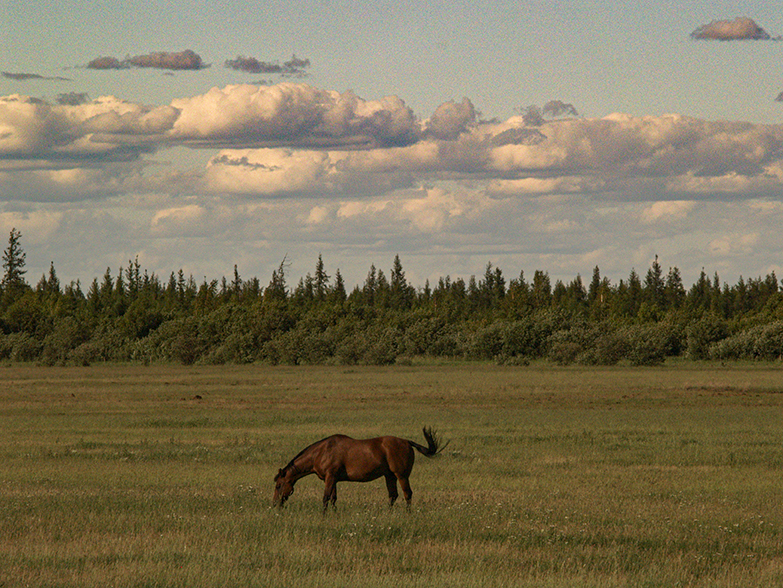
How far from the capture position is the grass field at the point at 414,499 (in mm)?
12703

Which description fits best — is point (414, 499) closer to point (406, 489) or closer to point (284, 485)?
point (406, 489)

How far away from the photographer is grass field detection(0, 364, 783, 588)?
1270cm

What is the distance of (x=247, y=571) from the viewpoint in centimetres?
1240

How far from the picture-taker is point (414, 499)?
716 inches

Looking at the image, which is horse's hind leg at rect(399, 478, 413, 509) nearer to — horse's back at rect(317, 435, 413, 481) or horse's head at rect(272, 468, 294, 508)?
horse's back at rect(317, 435, 413, 481)

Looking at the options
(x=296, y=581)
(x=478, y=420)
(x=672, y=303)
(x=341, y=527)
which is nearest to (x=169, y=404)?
(x=478, y=420)

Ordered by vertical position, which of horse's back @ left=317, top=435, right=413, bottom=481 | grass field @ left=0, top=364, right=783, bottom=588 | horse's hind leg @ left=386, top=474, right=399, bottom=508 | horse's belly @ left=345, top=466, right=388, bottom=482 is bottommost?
grass field @ left=0, top=364, right=783, bottom=588

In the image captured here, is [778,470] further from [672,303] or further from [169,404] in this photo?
[672,303]

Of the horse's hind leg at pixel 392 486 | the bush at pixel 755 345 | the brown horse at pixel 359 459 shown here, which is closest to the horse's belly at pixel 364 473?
the brown horse at pixel 359 459

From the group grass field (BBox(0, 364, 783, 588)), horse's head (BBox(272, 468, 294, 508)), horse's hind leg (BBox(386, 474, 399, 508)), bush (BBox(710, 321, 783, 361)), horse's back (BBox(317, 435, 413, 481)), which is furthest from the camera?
bush (BBox(710, 321, 783, 361))

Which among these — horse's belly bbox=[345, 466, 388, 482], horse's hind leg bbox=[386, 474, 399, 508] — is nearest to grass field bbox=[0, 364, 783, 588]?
horse's hind leg bbox=[386, 474, 399, 508]

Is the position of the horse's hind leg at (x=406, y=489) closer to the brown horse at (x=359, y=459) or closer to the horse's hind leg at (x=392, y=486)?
the brown horse at (x=359, y=459)

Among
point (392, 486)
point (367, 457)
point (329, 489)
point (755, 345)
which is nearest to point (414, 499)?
point (392, 486)

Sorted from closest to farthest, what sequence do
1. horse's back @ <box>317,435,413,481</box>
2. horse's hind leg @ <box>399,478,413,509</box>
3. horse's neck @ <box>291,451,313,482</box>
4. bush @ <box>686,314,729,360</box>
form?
horse's back @ <box>317,435,413,481</box>, horse's hind leg @ <box>399,478,413,509</box>, horse's neck @ <box>291,451,313,482</box>, bush @ <box>686,314,729,360</box>
